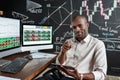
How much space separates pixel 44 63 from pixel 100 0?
1621 mm

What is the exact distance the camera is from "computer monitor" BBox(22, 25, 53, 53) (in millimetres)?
2248

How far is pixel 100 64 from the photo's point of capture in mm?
1708

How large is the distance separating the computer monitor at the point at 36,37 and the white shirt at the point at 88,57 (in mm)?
493

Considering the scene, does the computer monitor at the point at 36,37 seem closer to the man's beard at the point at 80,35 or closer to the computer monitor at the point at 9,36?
the computer monitor at the point at 9,36

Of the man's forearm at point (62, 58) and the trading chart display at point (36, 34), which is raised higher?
the trading chart display at point (36, 34)

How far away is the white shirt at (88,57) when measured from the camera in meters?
1.71

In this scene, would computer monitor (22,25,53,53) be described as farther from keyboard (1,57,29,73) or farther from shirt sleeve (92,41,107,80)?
shirt sleeve (92,41,107,80)

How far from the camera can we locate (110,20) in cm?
292

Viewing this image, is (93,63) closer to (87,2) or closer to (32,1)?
(87,2)

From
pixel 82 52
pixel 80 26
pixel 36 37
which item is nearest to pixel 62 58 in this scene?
pixel 82 52

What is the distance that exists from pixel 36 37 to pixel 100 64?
0.99 metres

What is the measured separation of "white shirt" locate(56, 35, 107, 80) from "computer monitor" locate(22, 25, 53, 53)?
493mm

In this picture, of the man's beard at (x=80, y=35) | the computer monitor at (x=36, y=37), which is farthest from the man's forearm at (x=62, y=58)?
the computer monitor at (x=36, y=37)

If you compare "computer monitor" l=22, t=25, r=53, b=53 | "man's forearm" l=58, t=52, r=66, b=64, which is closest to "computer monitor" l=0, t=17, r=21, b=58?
"computer monitor" l=22, t=25, r=53, b=53
